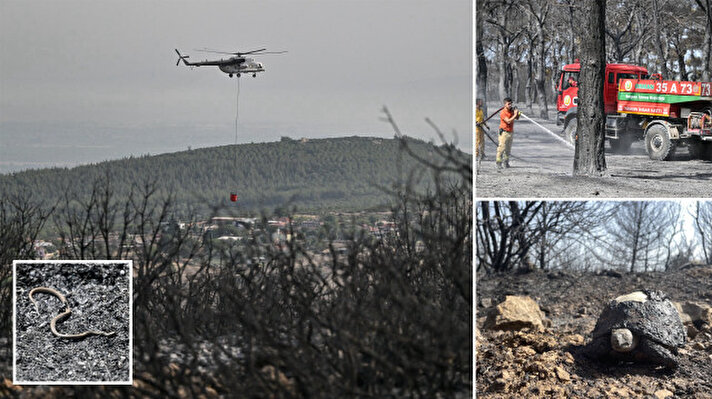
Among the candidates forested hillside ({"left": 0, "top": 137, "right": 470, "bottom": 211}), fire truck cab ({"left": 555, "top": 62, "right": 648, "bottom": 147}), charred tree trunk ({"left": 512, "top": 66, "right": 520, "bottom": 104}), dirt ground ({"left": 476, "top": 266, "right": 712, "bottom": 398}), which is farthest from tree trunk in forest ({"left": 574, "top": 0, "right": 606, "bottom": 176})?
forested hillside ({"left": 0, "top": 137, "right": 470, "bottom": 211})

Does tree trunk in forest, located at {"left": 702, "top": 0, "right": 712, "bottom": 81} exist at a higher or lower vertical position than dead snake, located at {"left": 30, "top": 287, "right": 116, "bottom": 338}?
higher

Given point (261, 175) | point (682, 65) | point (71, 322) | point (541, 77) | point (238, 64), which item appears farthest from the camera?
point (261, 175)

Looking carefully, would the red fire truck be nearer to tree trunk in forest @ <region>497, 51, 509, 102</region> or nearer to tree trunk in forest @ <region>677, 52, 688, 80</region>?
tree trunk in forest @ <region>677, 52, 688, 80</region>

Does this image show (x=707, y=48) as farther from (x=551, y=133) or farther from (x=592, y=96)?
(x=551, y=133)

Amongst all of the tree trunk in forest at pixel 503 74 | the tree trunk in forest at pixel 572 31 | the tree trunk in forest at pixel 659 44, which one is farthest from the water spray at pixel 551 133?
the tree trunk in forest at pixel 659 44

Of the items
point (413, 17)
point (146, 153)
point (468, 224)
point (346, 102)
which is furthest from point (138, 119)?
point (468, 224)

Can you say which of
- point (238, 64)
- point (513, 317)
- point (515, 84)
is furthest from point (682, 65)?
point (238, 64)
